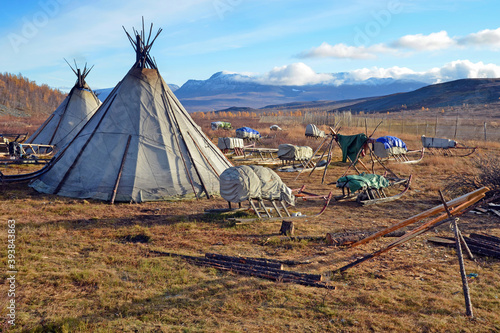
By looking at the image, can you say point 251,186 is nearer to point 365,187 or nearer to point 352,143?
point 365,187

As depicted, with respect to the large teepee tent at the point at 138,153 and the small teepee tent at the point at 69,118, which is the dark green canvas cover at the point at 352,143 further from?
the small teepee tent at the point at 69,118

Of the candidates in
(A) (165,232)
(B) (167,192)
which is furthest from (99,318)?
(B) (167,192)

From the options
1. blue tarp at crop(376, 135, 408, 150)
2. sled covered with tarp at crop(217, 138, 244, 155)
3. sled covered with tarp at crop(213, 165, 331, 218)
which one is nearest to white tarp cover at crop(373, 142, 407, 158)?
blue tarp at crop(376, 135, 408, 150)

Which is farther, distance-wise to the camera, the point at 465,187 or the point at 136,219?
the point at 465,187

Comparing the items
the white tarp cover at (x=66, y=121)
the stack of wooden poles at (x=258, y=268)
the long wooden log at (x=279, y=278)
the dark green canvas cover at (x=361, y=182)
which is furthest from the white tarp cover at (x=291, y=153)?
the long wooden log at (x=279, y=278)

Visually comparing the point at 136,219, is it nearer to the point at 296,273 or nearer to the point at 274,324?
the point at 296,273

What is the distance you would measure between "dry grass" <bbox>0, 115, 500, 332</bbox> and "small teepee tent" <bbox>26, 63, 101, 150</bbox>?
→ 40.6 feet

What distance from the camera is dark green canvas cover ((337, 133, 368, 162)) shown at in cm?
1584

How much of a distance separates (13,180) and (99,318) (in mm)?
11326

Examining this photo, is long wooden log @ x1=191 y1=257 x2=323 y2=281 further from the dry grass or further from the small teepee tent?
the small teepee tent

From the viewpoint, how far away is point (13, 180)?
13.7 m

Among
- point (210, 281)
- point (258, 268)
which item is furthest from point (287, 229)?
point (210, 281)

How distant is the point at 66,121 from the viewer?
22.1 metres

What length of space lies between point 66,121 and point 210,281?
19.6m
